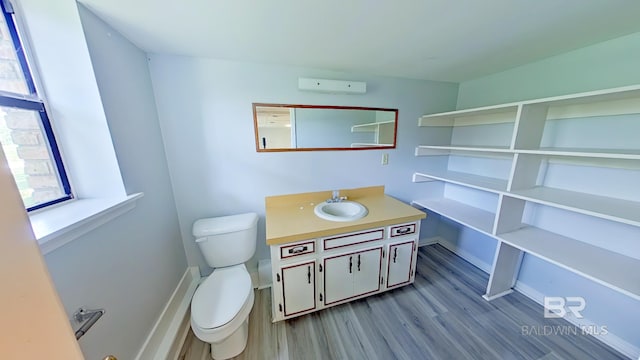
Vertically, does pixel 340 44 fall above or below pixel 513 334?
above

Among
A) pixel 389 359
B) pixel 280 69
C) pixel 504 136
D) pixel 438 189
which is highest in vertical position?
pixel 280 69

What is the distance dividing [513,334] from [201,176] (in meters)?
2.66

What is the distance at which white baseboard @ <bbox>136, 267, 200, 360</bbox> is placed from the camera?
3.95 feet

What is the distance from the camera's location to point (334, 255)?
60.4 inches

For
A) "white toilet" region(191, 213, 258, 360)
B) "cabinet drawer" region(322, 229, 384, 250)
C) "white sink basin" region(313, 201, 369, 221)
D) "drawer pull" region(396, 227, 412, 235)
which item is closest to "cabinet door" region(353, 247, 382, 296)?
"cabinet drawer" region(322, 229, 384, 250)

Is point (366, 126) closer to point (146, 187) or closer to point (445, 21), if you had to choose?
point (445, 21)

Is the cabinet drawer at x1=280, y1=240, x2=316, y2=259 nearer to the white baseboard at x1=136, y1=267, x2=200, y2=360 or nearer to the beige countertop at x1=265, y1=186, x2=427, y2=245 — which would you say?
the beige countertop at x1=265, y1=186, x2=427, y2=245

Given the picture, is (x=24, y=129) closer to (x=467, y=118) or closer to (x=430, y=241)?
(x=467, y=118)

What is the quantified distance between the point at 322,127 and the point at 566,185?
1924 millimetres

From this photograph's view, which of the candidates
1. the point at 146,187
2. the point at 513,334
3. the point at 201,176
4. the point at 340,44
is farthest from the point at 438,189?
the point at 146,187

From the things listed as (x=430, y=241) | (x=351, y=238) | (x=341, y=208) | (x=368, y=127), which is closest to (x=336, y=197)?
(x=341, y=208)

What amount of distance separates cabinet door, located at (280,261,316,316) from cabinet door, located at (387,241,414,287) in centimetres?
68

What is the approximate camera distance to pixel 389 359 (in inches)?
51.8

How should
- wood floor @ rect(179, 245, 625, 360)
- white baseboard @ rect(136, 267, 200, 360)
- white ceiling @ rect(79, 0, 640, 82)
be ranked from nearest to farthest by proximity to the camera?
white ceiling @ rect(79, 0, 640, 82)
white baseboard @ rect(136, 267, 200, 360)
wood floor @ rect(179, 245, 625, 360)
